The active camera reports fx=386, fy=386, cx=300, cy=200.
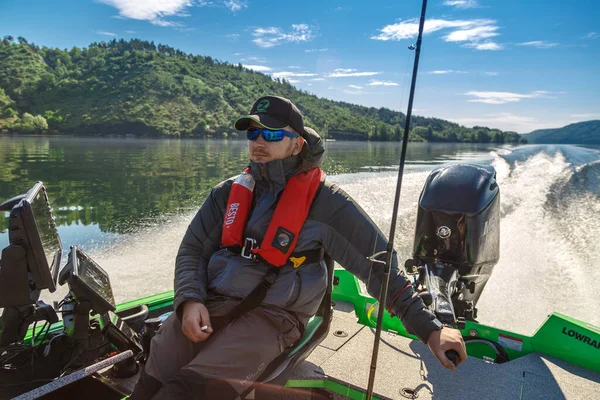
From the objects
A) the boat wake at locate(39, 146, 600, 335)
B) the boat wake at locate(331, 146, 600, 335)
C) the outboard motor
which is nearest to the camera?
the outboard motor

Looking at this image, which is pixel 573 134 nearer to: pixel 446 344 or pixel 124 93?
pixel 446 344

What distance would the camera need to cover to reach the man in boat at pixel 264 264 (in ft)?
5.15

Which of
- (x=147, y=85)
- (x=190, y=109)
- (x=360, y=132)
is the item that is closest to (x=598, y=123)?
(x=360, y=132)

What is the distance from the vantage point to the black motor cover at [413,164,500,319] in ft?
10.4

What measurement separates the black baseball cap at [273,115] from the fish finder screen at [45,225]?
3.60ft

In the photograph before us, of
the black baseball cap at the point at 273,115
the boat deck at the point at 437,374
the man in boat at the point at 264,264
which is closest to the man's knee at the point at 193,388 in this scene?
the man in boat at the point at 264,264

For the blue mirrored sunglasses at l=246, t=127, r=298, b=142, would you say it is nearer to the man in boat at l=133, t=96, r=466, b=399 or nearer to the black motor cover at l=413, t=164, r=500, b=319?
the man in boat at l=133, t=96, r=466, b=399

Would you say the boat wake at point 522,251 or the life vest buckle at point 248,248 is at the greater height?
the life vest buckle at point 248,248

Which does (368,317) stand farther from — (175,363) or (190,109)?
(190,109)

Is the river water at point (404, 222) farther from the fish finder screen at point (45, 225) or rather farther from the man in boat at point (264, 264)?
the man in boat at point (264, 264)

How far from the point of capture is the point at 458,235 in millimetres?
3184

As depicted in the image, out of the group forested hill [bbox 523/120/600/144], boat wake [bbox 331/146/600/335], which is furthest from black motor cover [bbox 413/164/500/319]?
forested hill [bbox 523/120/600/144]

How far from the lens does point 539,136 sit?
4306 centimetres

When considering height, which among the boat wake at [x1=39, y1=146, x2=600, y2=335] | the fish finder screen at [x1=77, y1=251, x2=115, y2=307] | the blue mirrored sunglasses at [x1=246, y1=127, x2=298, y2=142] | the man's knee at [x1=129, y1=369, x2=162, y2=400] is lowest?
the boat wake at [x1=39, y1=146, x2=600, y2=335]
